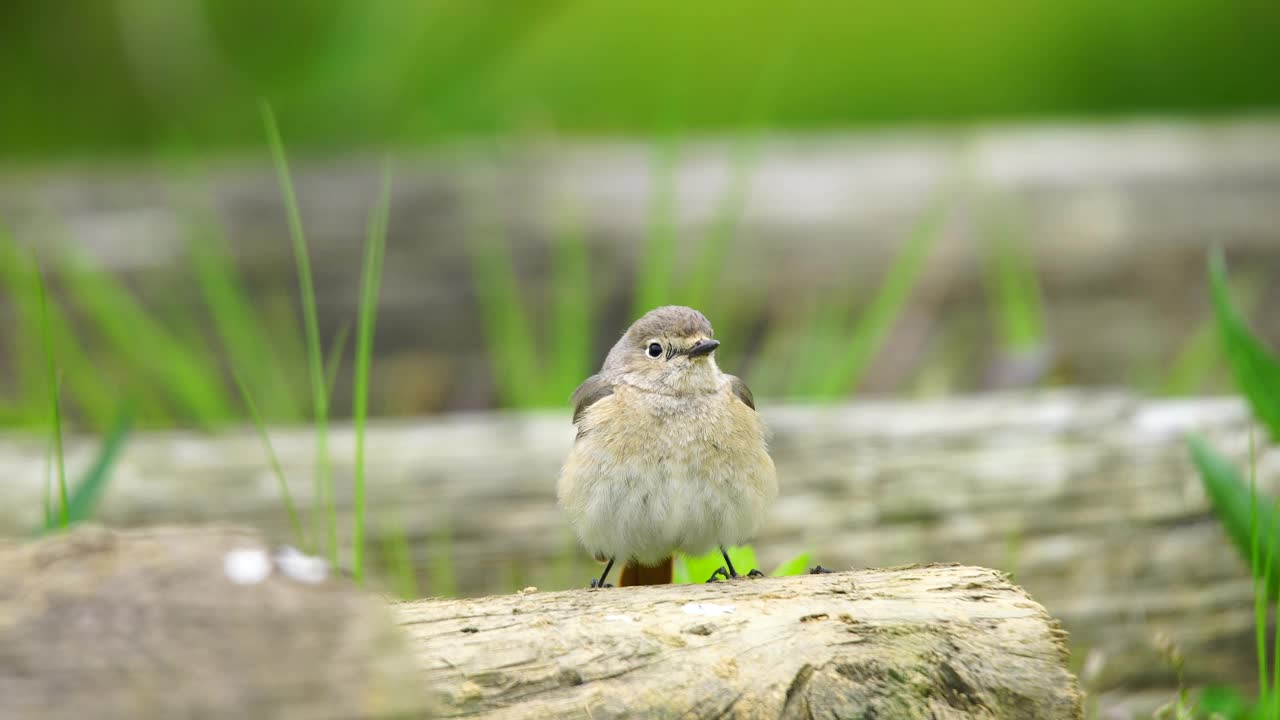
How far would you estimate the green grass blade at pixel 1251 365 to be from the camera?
10.7 feet

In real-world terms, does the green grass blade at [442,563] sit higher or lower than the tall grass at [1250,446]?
lower

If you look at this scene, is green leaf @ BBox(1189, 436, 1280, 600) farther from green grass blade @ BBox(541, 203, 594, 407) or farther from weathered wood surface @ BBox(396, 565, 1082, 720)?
green grass blade @ BBox(541, 203, 594, 407)

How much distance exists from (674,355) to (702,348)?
10cm

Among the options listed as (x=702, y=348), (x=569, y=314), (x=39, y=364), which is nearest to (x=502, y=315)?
(x=569, y=314)

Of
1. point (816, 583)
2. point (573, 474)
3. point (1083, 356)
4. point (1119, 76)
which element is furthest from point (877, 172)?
point (816, 583)

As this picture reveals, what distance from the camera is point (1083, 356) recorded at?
5809 mm

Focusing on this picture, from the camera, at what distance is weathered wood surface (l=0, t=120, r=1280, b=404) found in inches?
224

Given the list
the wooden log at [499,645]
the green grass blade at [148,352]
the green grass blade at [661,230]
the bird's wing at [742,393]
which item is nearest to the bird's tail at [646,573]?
the bird's wing at [742,393]

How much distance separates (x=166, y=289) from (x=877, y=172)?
12.3ft

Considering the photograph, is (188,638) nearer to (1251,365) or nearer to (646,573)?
(646,573)

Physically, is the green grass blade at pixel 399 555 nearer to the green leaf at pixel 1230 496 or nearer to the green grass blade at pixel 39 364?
the green grass blade at pixel 39 364

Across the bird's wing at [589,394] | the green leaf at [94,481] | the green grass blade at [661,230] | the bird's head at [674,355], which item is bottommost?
the green leaf at [94,481]

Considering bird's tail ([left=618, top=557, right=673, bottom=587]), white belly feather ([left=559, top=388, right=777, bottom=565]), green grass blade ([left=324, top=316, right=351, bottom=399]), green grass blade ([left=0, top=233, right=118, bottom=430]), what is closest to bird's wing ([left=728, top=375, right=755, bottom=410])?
white belly feather ([left=559, top=388, right=777, bottom=565])

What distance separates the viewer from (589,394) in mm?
3691
